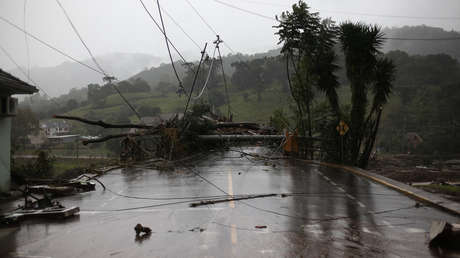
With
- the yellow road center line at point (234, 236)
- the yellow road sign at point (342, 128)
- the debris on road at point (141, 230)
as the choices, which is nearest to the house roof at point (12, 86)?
the debris on road at point (141, 230)

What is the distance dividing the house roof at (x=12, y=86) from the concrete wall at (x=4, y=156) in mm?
887

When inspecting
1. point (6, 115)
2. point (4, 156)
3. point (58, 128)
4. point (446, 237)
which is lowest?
point (446, 237)

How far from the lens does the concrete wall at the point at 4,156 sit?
12422mm

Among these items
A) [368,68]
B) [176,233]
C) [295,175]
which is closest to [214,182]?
[295,175]

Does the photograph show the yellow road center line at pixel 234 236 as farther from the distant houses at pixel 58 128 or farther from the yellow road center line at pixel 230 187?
the distant houses at pixel 58 128

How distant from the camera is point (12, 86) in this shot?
1241 cm

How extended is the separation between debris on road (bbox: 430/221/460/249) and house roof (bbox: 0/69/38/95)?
450 inches

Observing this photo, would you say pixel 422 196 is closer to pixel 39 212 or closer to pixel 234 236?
pixel 234 236

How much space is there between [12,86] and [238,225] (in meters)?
8.20

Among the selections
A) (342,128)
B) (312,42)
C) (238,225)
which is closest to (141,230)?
(238,225)

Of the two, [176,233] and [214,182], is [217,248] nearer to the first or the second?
[176,233]

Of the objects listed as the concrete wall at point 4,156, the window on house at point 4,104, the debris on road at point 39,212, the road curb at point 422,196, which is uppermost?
the window on house at point 4,104

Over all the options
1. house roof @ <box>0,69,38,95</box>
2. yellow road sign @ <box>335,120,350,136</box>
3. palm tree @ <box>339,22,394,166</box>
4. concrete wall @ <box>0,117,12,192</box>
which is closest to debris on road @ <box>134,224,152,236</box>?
concrete wall @ <box>0,117,12,192</box>

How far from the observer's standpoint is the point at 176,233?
26.2ft
